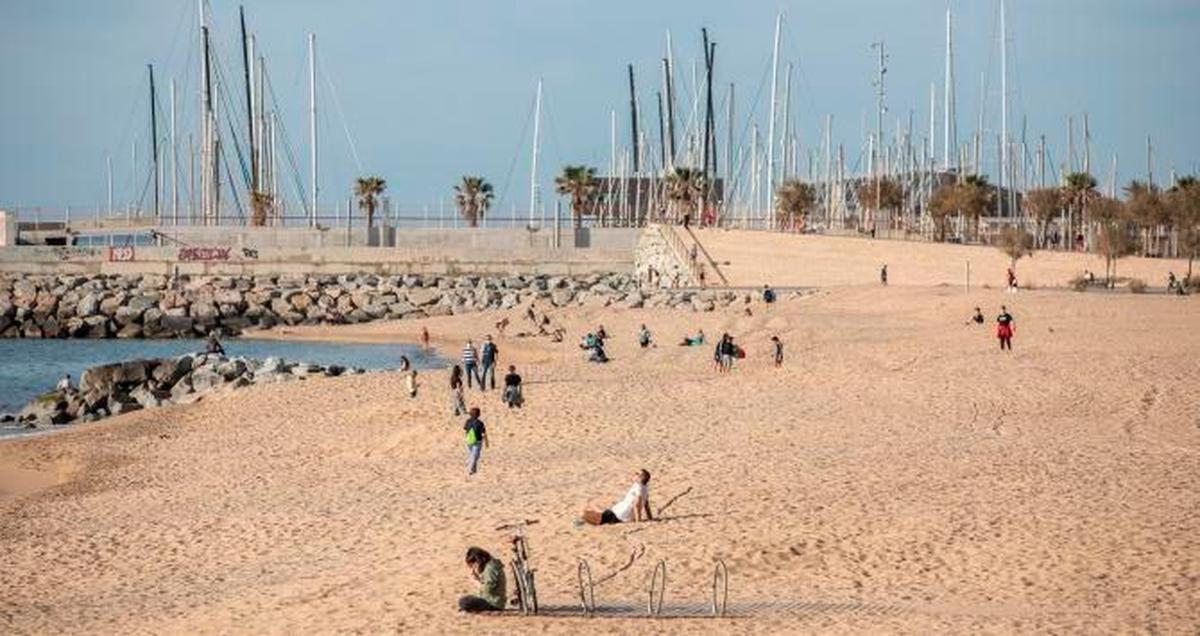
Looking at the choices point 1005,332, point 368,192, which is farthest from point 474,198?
point 1005,332

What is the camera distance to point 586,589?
16.8 meters

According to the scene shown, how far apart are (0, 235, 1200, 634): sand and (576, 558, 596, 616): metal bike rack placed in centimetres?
14

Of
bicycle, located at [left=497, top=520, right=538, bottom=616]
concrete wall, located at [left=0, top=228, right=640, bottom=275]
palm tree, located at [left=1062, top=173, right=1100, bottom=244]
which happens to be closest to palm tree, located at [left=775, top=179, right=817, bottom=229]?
concrete wall, located at [left=0, top=228, right=640, bottom=275]

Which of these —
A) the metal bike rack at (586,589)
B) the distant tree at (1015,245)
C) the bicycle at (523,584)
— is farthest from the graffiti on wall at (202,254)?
the bicycle at (523,584)

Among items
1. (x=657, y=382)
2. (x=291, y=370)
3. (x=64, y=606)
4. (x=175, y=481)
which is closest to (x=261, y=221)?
(x=291, y=370)

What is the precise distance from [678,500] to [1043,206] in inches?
2755

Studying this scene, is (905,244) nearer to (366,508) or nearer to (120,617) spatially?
(366,508)

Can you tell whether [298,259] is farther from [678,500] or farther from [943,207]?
[678,500]

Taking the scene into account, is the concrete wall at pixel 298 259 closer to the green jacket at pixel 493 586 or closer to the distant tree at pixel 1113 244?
the distant tree at pixel 1113 244

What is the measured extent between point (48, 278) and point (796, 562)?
71.9 metres

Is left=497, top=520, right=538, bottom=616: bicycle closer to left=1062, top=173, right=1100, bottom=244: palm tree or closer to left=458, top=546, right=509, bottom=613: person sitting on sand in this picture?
left=458, top=546, right=509, bottom=613: person sitting on sand

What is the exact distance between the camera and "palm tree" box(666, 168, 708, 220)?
9000 centimetres

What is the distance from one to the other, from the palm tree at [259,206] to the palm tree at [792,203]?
2997cm

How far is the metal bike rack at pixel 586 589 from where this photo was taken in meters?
15.8
